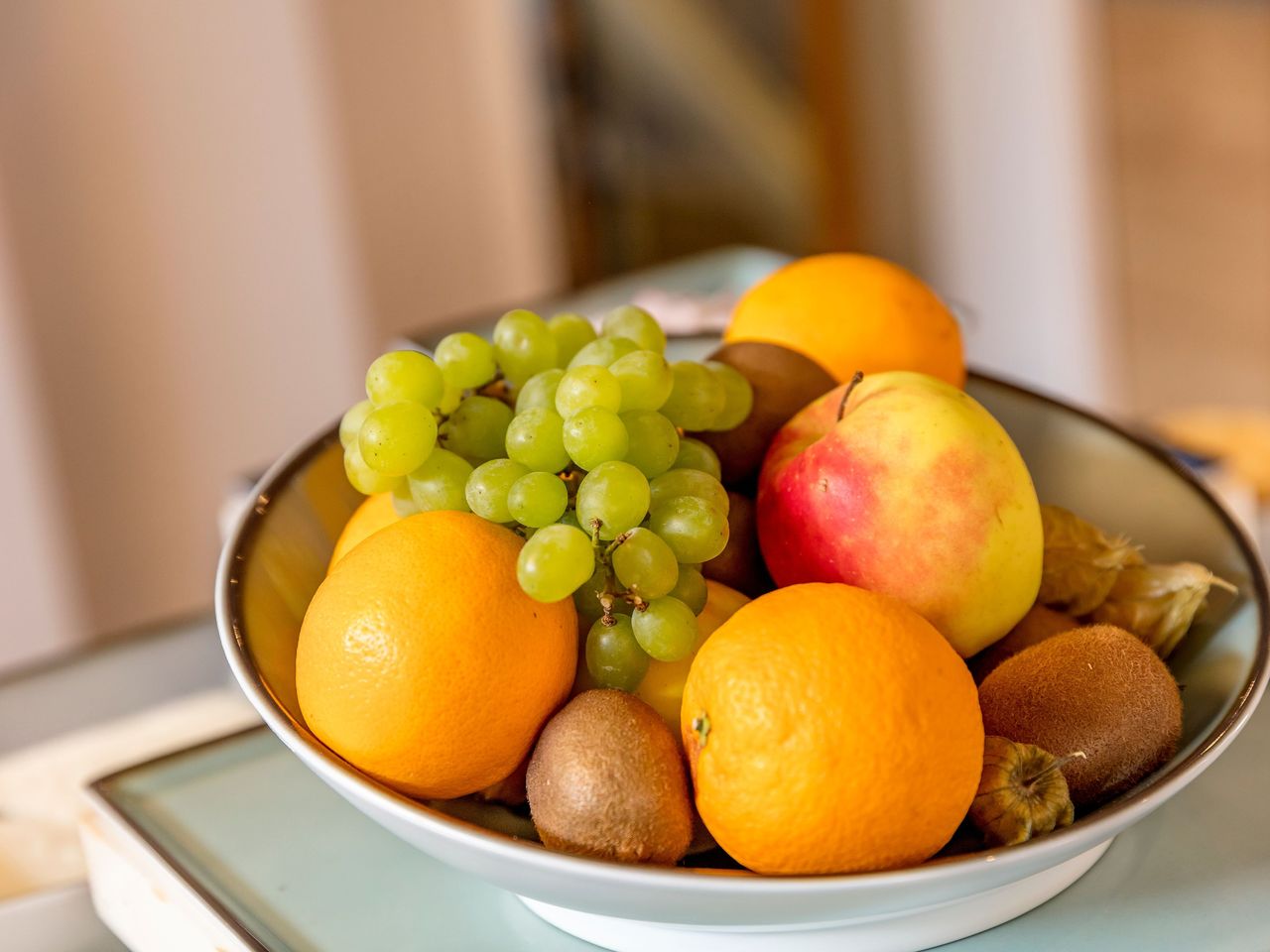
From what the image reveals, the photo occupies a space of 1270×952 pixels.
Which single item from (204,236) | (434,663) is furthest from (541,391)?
(204,236)

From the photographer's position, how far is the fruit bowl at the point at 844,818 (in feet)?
1.30

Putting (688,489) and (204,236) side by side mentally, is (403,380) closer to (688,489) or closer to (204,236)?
(688,489)

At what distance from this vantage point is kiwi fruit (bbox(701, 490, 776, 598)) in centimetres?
55

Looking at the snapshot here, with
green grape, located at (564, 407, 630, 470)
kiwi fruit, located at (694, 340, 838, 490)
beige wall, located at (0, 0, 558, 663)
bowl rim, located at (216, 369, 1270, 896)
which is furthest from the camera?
beige wall, located at (0, 0, 558, 663)

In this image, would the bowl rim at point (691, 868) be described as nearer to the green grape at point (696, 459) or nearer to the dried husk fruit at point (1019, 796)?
the dried husk fruit at point (1019, 796)

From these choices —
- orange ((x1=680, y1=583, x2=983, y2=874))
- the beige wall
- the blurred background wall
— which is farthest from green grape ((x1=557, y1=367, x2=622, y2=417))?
the beige wall

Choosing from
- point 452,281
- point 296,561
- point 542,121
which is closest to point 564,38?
point 542,121

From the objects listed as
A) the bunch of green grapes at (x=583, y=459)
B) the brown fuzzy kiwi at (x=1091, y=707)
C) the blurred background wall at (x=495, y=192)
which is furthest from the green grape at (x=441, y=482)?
the blurred background wall at (x=495, y=192)

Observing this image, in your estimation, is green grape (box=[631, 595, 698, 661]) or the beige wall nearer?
green grape (box=[631, 595, 698, 661])

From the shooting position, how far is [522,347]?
1.88ft

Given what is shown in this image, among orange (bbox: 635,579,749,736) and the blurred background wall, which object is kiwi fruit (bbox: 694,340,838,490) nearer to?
orange (bbox: 635,579,749,736)

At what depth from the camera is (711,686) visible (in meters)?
0.43

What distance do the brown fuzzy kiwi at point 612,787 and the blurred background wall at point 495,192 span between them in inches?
55.5

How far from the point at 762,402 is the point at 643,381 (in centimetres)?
9
